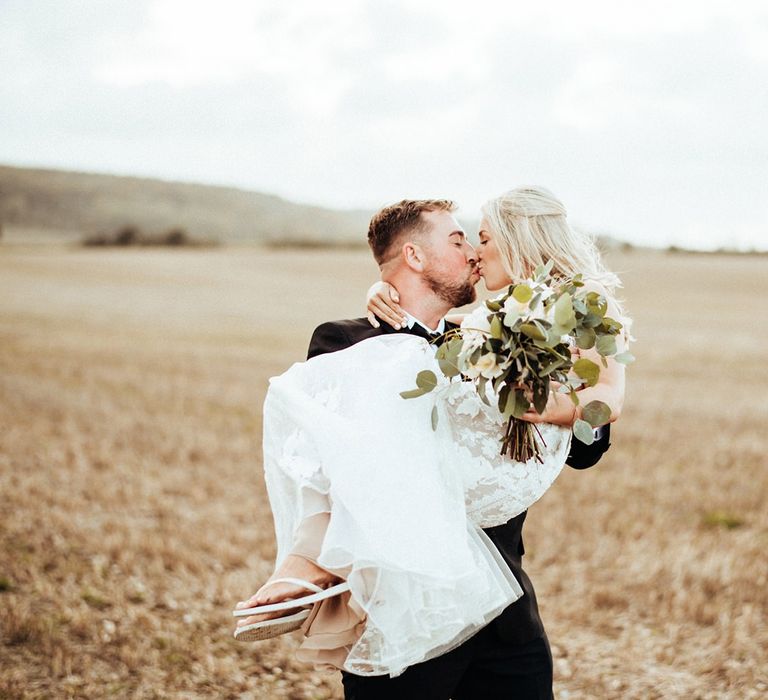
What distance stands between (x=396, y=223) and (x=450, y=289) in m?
0.37

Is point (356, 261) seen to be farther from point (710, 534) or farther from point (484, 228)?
point (484, 228)

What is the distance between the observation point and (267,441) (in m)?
3.21

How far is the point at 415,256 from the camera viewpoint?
11.5 ft

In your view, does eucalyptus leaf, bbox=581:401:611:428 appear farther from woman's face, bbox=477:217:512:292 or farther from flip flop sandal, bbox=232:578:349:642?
flip flop sandal, bbox=232:578:349:642

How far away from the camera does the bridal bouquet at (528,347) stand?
2.67m

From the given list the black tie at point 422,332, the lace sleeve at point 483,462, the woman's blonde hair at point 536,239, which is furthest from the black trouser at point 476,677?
the woman's blonde hair at point 536,239

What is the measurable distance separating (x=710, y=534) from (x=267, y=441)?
5788 millimetres

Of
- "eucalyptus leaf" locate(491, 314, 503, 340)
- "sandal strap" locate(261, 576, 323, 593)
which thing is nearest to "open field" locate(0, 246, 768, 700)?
"sandal strap" locate(261, 576, 323, 593)

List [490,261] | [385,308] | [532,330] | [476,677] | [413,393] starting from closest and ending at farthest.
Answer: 1. [532,330]
2. [413,393]
3. [476,677]
4. [385,308]
5. [490,261]

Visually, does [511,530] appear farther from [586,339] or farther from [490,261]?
[490,261]

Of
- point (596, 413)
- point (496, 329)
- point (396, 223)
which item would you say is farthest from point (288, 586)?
point (396, 223)

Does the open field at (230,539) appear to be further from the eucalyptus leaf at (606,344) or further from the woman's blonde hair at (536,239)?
the eucalyptus leaf at (606,344)

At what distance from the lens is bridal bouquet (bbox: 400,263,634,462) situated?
2.67 metres

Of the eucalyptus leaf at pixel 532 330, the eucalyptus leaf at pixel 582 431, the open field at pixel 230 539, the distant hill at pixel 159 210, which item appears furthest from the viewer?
the distant hill at pixel 159 210
